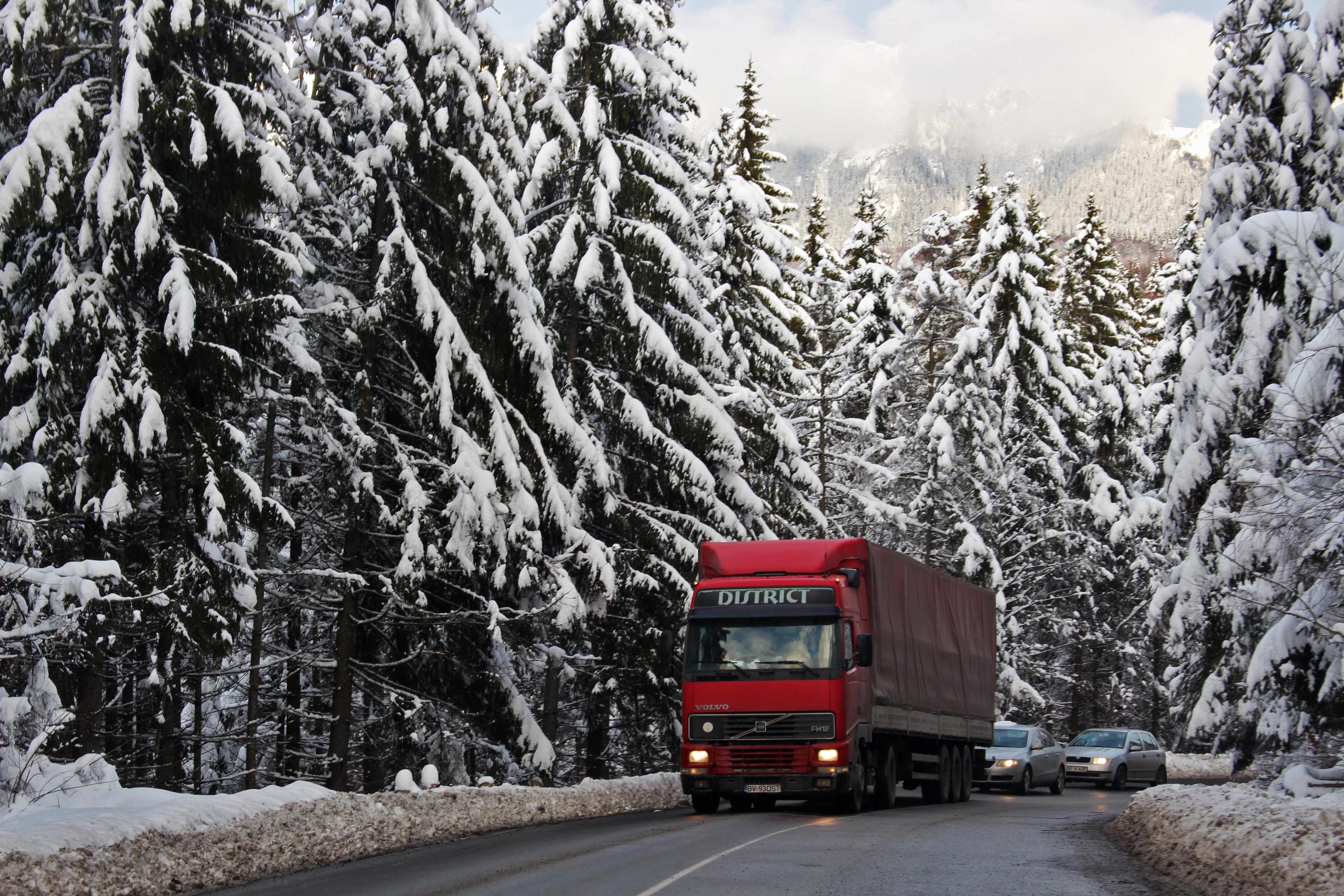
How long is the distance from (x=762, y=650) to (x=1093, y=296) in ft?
134

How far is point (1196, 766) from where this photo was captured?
49.5m

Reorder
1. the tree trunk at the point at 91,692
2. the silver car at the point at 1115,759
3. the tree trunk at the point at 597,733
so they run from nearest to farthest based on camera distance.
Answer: the tree trunk at the point at 91,692
the tree trunk at the point at 597,733
the silver car at the point at 1115,759

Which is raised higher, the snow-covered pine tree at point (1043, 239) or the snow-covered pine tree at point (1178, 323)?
the snow-covered pine tree at point (1043, 239)

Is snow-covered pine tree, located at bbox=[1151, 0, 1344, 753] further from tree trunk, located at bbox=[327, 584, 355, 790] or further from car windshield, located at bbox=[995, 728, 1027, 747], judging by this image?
tree trunk, located at bbox=[327, 584, 355, 790]

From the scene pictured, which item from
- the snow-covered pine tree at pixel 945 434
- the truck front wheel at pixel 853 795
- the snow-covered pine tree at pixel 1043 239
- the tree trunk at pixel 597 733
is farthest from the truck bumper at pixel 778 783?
the snow-covered pine tree at pixel 1043 239

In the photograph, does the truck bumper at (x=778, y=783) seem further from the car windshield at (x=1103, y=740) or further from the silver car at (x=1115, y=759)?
the car windshield at (x=1103, y=740)

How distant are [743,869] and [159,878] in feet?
16.6

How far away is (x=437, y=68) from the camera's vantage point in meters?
20.8

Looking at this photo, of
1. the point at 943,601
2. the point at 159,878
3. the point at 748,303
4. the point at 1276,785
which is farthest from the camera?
the point at 748,303

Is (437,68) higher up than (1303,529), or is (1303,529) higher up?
(437,68)

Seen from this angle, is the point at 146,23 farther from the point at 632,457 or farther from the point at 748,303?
the point at 748,303

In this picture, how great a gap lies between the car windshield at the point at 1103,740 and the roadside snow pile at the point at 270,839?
19.9m

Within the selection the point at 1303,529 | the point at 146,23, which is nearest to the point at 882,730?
the point at 1303,529

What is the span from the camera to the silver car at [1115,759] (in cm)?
3500
